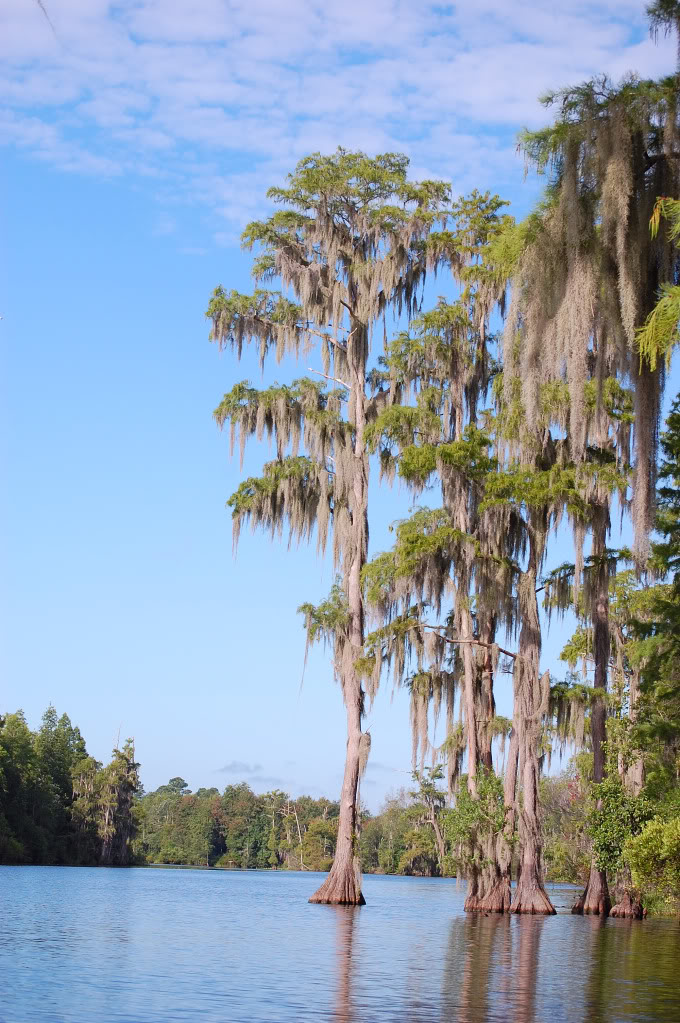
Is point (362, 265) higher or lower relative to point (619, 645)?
higher

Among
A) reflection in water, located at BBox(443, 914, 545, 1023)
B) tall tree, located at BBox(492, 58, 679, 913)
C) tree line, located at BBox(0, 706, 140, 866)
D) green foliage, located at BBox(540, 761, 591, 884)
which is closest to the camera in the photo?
reflection in water, located at BBox(443, 914, 545, 1023)

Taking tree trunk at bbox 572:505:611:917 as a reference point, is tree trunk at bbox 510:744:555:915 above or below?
below

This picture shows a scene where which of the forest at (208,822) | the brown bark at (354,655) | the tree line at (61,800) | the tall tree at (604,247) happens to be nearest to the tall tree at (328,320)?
the brown bark at (354,655)

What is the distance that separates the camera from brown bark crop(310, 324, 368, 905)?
2798cm

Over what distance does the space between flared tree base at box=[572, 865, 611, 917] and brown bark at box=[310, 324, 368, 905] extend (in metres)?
5.35

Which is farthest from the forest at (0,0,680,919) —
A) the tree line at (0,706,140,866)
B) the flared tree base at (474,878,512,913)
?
the tree line at (0,706,140,866)

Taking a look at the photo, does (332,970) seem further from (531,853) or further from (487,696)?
(487,696)

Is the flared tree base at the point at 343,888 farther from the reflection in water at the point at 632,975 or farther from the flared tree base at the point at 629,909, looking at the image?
the reflection in water at the point at 632,975

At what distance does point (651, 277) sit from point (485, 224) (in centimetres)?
1833

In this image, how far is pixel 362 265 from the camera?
29.9 meters

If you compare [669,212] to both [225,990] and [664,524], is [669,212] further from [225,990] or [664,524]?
[664,524]

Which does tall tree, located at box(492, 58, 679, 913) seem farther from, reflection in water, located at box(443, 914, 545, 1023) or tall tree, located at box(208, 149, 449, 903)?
tall tree, located at box(208, 149, 449, 903)

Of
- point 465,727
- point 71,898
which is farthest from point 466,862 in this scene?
point 71,898

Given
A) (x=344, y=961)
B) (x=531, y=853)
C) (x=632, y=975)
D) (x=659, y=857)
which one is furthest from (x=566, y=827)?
(x=632, y=975)
